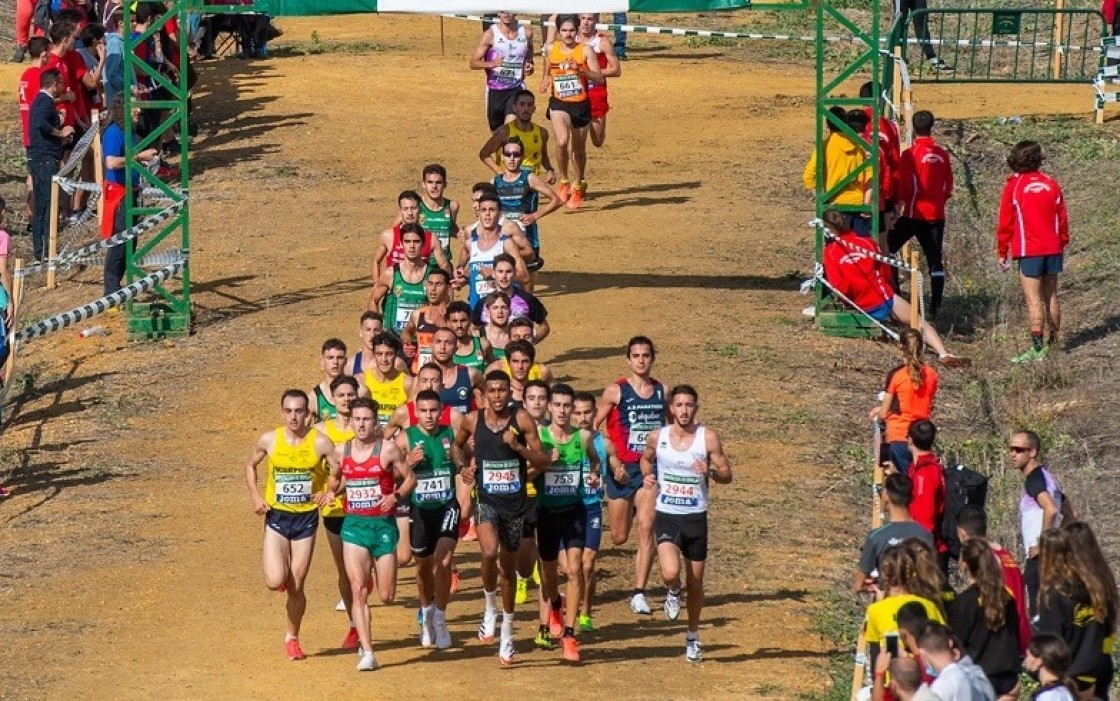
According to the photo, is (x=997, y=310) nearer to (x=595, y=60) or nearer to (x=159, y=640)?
(x=595, y=60)

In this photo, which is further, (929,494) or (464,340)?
(464,340)

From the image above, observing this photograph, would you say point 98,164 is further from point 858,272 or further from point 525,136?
point 858,272

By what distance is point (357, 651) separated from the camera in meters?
14.1

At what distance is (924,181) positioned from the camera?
→ 71.3ft

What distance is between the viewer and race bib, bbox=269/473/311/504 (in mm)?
13641

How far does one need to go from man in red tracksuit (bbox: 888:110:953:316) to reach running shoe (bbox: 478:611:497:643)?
8.74m

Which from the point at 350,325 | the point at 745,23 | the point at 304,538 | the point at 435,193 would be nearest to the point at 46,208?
the point at 350,325

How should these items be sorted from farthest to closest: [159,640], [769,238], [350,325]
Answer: [769,238], [350,325], [159,640]

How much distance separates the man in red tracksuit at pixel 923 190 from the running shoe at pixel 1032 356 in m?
1.31

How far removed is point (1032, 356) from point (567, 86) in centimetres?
553

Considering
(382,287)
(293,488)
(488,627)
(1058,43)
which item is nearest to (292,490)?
(293,488)

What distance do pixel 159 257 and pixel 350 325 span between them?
1919mm

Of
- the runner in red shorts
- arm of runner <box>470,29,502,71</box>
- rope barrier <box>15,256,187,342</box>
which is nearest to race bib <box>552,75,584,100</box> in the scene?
the runner in red shorts

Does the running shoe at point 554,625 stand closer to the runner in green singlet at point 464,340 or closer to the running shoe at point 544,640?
the running shoe at point 544,640
